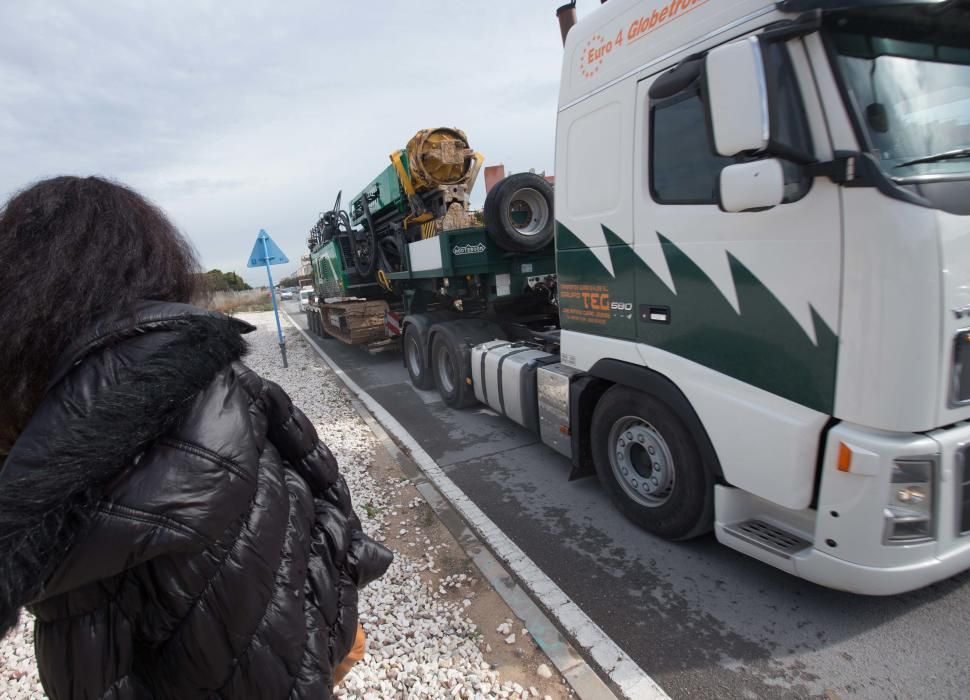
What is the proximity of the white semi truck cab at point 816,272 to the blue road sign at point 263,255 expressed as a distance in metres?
9.09

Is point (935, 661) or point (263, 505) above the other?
point (263, 505)

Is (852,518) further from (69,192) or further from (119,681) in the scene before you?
(69,192)

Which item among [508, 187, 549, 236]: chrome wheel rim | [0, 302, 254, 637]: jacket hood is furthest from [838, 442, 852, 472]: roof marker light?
[508, 187, 549, 236]: chrome wheel rim

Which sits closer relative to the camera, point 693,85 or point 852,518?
point 852,518

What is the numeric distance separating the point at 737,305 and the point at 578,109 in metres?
1.72

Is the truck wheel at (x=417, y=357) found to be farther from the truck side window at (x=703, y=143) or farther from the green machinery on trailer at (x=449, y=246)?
the truck side window at (x=703, y=143)

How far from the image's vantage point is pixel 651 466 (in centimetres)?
324

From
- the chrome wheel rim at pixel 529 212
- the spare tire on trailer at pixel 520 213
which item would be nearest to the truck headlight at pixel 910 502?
the spare tire on trailer at pixel 520 213

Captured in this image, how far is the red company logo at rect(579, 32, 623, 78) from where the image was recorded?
3.11 meters

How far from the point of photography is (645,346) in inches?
120

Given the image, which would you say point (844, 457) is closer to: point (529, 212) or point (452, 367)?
point (529, 212)

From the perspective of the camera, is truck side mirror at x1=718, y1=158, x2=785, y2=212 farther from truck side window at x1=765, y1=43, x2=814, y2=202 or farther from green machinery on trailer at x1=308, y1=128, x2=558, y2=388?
green machinery on trailer at x1=308, y1=128, x2=558, y2=388

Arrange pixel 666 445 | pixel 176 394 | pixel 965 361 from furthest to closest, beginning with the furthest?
pixel 666 445 < pixel 965 361 < pixel 176 394

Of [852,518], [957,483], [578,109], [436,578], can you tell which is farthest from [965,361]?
[436,578]
